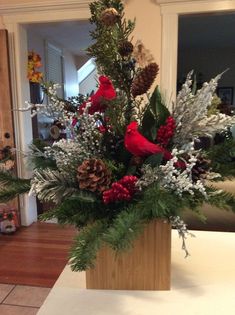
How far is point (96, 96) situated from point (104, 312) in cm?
47

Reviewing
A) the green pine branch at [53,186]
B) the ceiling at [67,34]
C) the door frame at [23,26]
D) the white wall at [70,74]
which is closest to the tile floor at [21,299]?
the door frame at [23,26]

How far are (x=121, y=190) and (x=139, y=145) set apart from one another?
10 cm

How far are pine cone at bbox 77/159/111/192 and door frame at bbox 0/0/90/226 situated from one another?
6.86 feet

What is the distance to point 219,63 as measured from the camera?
6.36 meters

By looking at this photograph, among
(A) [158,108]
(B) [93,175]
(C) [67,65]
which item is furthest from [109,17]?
(C) [67,65]

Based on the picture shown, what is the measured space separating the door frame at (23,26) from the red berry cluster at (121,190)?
2104 millimetres

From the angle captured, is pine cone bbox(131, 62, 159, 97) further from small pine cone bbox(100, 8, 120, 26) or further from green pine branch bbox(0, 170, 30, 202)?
green pine branch bbox(0, 170, 30, 202)

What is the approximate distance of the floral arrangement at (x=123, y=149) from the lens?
1.91 feet

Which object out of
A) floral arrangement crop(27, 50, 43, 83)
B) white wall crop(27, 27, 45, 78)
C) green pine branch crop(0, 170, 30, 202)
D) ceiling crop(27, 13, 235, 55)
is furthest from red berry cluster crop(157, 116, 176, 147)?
white wall crop(27, 27, 45, 78)

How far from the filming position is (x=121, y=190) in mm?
587

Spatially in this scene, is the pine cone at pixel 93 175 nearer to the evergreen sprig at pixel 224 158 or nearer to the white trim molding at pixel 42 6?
the evergreen sprig at pixel 224 158

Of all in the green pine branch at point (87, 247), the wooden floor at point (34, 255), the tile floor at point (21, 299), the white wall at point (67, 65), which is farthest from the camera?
the white wall at point (67, 65)

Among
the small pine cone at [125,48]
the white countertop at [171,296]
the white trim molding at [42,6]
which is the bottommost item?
the white countertop at [171,296]

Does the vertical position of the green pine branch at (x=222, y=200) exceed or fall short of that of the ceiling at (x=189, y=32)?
it falls short
